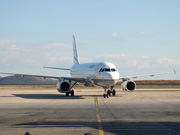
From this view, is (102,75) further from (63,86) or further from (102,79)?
(63,86)

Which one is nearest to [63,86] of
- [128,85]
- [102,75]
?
[102,75]

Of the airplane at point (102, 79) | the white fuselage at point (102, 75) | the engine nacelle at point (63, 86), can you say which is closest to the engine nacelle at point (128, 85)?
the airplane at point (102, 79)

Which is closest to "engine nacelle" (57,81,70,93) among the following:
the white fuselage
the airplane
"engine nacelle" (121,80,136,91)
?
the airplane

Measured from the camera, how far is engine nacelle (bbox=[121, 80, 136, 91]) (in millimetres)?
36900

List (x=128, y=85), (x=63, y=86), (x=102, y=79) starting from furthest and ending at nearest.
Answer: (x=128, y=85) → (x=63, y=86) → (x=102, y=79)

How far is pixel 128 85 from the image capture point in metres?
37.5

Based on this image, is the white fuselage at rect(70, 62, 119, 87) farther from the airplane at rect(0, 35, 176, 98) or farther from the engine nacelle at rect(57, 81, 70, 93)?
the engine nacelle at rect(57, 81, 70, 93)

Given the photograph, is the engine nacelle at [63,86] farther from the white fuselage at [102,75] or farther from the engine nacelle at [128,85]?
the engine nacelle at [128,85]

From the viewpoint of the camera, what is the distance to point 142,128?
12.6 m

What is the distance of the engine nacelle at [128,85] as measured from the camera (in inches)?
1453

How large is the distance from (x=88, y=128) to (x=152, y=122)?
337 cm

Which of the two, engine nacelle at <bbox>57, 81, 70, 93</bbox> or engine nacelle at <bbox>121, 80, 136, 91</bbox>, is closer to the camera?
engine nacelle at <bbox>57, 81, 70, 93</bbox>

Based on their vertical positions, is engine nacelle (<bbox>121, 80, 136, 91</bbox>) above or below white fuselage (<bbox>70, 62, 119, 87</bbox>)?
below

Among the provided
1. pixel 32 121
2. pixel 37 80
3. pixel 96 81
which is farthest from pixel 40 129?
pixel 37 80
